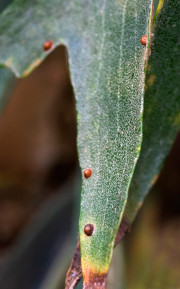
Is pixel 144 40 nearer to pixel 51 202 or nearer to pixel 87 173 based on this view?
pixel 87 173

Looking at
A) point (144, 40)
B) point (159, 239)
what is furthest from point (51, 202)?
point (144, 40)

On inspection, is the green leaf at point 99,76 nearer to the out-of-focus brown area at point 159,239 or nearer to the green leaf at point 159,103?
the green leaf at point 159,103

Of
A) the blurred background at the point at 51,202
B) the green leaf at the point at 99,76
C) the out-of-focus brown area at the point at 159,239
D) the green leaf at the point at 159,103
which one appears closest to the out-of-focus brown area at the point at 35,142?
the blurred background at the point at 51,202

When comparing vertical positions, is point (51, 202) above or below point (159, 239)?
above

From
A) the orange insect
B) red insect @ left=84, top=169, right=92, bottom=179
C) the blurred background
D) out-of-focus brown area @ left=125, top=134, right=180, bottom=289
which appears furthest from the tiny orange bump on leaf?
out-of-focus brown area @ left=125, top=134, right=180, bottom=289

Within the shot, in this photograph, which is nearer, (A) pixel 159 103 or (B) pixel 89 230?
(B) pixel 89 230

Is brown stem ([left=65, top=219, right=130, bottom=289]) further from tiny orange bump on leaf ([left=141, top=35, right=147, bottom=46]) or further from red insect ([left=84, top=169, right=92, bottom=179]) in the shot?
tiny orange bump on leaf ([left=141, top=35, right=147, bottom=46])

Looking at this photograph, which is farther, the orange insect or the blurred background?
the blurred background
